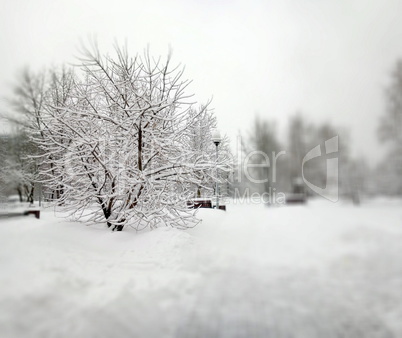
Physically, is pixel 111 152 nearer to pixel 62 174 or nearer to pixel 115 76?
pixel 62 174

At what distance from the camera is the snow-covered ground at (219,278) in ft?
A: 8.36

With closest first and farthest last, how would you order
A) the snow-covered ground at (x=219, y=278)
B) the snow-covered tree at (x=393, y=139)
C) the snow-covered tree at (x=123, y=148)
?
the snow-covered ground at (x=219, y=278), the snow-covered tree at (x=393, y=139), the snow-covered tree at (x=123, y=148)

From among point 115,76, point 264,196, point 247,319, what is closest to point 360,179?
point 264,196

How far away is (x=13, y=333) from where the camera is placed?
88.6 inches

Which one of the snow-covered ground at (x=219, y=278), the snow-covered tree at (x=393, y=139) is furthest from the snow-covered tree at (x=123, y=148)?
the snow-covered tree at (x=393, y=139)

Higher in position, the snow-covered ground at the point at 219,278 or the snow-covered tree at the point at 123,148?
the snow-covered tree at the point at 123,148

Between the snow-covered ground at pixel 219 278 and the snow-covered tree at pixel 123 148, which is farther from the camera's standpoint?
the snow-covered tree at pixel 123 148

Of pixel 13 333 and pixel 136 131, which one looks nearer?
pixel 13 333

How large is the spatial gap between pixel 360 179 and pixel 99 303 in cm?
379

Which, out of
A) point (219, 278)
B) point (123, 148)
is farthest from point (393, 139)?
point (123, 148)

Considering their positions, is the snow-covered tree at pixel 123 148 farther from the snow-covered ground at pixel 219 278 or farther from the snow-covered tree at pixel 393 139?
the snow-covered tree at pixel 393 139

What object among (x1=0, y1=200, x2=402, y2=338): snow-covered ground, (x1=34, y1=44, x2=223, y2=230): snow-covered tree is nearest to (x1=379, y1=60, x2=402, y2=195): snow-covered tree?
(x1=0, y1=200, x2=402, y2=338): snow-covered ground

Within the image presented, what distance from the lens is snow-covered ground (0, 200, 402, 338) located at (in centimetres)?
255

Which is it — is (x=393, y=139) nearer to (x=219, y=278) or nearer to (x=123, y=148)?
(x=219, y=278)
